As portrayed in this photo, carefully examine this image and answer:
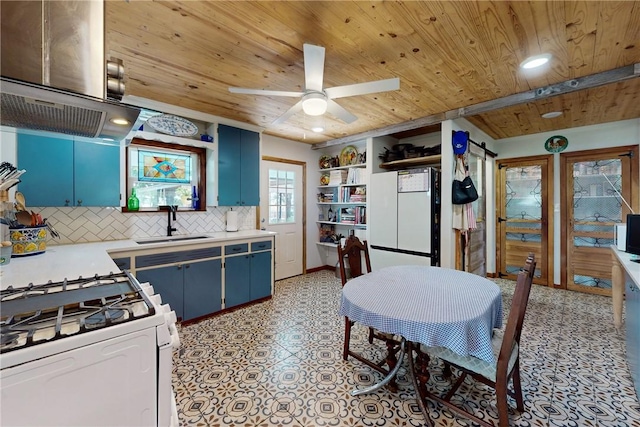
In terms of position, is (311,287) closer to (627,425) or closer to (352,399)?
(352,399)

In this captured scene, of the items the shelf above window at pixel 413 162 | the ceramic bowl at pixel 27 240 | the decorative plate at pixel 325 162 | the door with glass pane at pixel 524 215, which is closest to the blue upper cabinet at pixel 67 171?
the ceramic bowl at pixel 27 240

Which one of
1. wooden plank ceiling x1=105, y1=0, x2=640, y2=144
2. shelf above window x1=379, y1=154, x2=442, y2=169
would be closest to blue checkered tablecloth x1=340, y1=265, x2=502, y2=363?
wooden plank ceiling x1=105, y1=0, x2=640, y2=144

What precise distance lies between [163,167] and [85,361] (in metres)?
2.91

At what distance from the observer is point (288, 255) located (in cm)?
472

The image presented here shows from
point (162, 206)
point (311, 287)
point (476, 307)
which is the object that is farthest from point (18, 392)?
point (311, 287)

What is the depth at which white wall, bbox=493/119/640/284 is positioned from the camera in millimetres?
3613

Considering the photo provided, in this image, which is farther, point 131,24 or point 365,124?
point 365,124

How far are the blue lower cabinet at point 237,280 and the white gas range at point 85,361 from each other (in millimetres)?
2163

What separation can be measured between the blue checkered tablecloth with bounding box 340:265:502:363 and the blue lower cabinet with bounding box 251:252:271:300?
1.87 metres

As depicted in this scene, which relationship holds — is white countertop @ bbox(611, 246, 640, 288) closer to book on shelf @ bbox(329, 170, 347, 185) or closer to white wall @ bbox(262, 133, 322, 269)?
book on shelf @ bbox(329, 170, 347, 185)

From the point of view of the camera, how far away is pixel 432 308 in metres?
1.47

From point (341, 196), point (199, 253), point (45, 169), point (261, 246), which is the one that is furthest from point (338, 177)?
point (45, 169)

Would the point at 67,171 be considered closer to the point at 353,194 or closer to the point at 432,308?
the point at 432,308

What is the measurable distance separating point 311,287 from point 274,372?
2.11m
